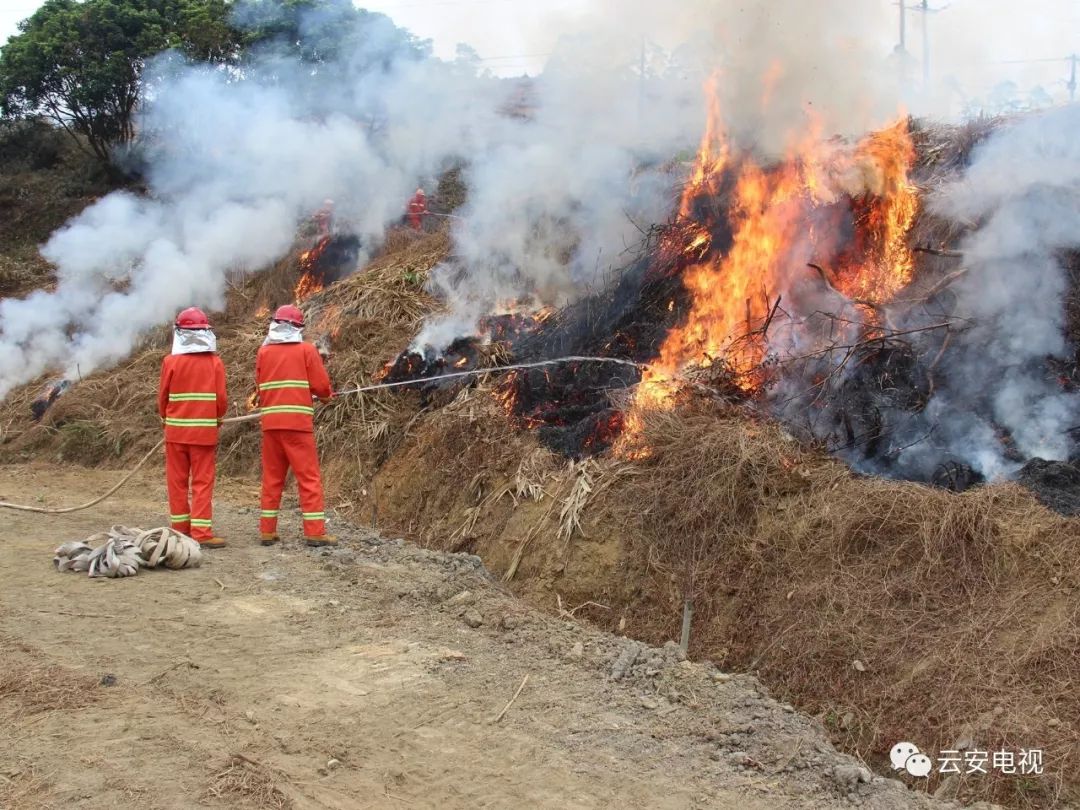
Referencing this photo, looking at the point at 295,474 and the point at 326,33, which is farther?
the point at 326,33

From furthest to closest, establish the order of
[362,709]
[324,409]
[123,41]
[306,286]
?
1. [123,41]
2. [306,286]
3. [324,409]
4. [362,709]

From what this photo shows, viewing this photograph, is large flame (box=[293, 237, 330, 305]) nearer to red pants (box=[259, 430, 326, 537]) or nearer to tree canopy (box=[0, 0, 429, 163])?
tree canopy (box=[0, 0, 429, 163])

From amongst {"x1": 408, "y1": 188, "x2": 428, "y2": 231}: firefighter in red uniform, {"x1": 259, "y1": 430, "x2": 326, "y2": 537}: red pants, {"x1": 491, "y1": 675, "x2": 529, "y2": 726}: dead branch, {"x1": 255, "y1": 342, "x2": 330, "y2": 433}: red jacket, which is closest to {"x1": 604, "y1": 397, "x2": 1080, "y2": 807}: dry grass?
{"x1": 491, "y1": 675, "x2": 529, "y2": 726}: dead branch

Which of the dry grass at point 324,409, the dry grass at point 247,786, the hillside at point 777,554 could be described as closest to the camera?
the dry grass at point 247,786

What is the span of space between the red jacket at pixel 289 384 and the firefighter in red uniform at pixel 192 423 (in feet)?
1.14

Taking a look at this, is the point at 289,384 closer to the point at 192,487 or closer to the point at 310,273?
the point at 192,487

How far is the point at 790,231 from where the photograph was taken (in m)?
8.57

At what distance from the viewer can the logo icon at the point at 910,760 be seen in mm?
4512

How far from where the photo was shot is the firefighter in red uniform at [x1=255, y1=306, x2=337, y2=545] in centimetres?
711

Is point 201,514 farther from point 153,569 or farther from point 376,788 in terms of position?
point 376,788

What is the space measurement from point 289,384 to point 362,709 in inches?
139

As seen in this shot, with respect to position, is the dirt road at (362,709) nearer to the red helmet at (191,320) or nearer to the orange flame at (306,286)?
the red helmet at (191,320)

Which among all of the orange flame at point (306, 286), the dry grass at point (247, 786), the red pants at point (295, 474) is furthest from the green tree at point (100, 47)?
the dry grass at point (247, 786)

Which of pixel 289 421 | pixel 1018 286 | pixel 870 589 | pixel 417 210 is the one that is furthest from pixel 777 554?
pixel 417 210
